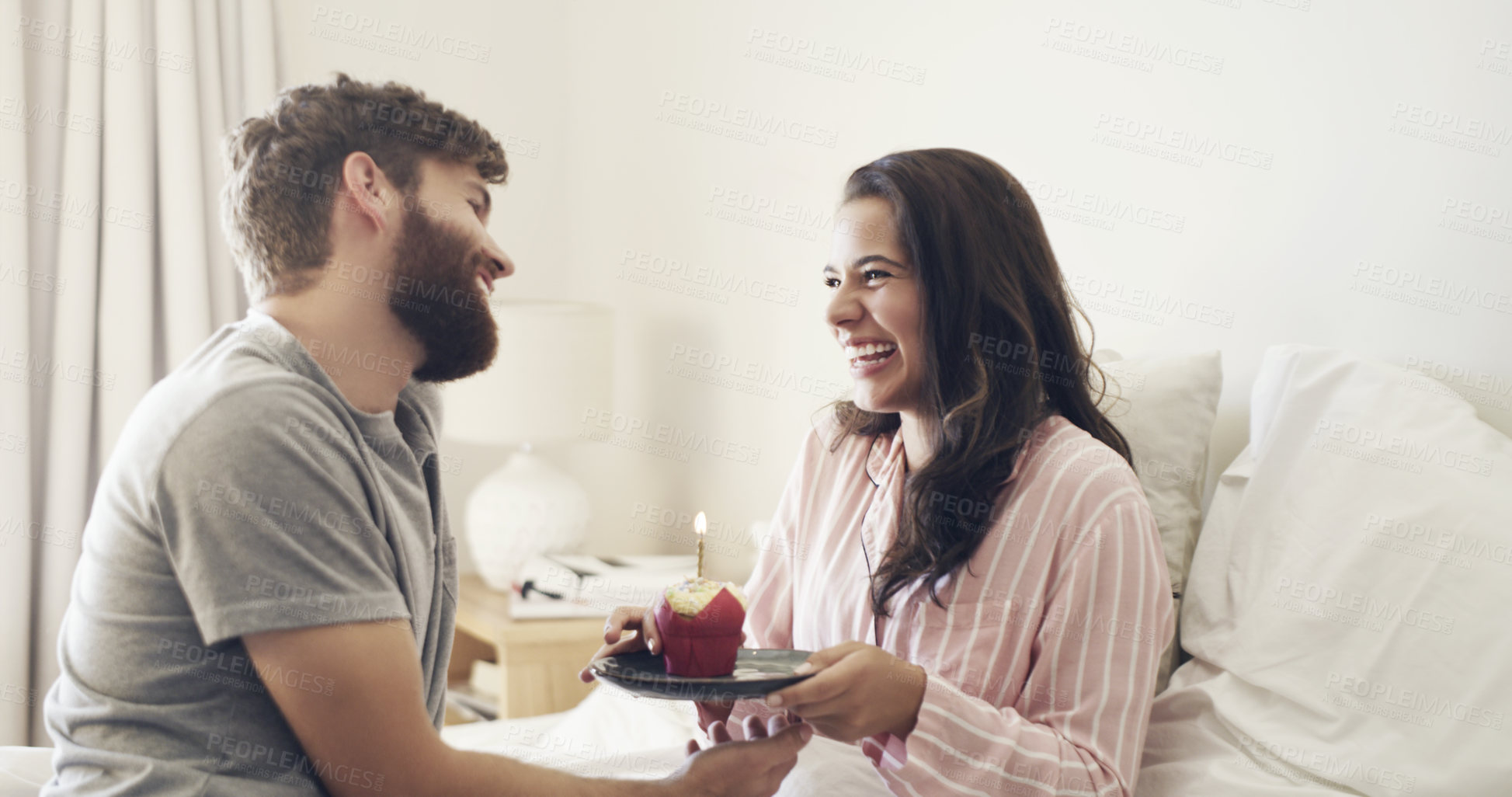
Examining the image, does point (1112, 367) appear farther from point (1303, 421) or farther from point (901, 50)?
point (901, 50)

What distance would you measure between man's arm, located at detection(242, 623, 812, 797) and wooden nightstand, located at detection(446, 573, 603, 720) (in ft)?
4.47

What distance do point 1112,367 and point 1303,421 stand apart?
29 centimetres

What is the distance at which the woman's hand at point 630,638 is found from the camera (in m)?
1.19

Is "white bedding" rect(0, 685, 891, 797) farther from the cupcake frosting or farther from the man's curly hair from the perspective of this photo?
the man's curly hair

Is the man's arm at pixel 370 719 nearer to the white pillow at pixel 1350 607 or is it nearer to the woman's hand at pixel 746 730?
the woman's hand at pixel 746 730

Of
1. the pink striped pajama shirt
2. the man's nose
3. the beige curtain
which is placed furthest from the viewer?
the beige curtain

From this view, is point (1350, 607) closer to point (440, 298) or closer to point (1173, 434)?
point (1173, 434)

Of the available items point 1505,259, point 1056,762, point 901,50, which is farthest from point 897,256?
point 901,50

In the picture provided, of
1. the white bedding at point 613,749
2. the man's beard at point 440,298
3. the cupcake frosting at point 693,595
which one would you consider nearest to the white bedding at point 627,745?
the white bedding at point 613,749

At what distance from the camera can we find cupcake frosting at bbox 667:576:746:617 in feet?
3.73

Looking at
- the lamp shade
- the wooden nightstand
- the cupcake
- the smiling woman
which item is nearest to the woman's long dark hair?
the smiling woman

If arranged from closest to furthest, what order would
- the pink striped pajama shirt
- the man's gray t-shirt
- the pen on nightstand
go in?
the man's gray t-shirt
the pink striped pajama shirt
the pen on nightstand

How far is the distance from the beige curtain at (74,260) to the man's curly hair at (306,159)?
59.4 inches

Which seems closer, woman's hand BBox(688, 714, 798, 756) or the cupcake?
the cupcake
